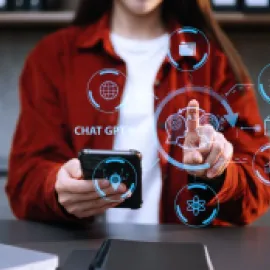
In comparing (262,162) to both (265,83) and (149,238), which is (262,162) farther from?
(149,238)

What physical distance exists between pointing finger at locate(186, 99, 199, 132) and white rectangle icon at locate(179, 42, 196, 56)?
0.12 meters

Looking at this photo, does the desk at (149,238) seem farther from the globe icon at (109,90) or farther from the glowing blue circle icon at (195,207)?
the globe icon at (109,90)

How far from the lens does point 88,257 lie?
894 millimetres

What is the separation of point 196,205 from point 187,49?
375 mm

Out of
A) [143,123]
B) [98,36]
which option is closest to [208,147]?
[143,123]

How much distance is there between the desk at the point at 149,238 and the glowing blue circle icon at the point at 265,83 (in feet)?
1.07

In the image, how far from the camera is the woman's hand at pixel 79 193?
1.08 meters

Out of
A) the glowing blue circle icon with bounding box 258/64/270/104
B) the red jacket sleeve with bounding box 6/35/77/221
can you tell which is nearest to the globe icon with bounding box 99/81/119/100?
the red jacket sleeve with bounding box 6/35/77/221

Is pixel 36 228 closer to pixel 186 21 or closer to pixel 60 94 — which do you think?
pixel 60 94

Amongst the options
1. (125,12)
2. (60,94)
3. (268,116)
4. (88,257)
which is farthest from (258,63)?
(88,257)

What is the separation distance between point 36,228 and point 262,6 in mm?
758

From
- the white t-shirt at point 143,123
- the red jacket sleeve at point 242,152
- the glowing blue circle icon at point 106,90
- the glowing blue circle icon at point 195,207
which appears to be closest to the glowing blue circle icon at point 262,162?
the red jacket sleeve at point 242,152

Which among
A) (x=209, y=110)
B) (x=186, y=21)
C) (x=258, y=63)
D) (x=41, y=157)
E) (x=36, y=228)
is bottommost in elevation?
(x=36, y=228)

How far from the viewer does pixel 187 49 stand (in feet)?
3.59
